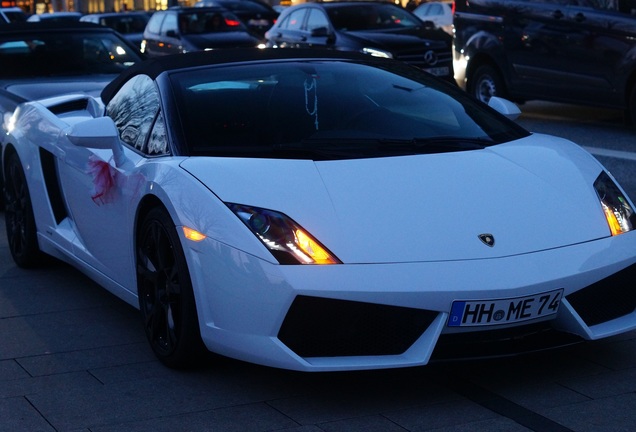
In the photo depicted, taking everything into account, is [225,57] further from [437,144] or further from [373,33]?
[373,33]

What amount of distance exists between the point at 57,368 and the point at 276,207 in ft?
4.15

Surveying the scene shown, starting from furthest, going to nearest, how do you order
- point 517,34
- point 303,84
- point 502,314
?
point 517,34, point 303,84, point 502,314

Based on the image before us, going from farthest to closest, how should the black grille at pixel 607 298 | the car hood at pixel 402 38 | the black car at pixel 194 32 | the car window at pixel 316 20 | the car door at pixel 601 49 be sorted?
the black car at pixel 194 32 < the car window at pixel 316 20 < the car hood at pixel 402 38 < the car door at pixel 601 49 < the black grille at pixel 607 298

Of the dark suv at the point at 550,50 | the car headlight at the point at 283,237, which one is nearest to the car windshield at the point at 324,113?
Answer: the car headlight at the point at 283,237

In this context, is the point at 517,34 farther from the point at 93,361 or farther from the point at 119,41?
the point at 93,361

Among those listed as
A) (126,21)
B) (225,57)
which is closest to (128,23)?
(126,21)

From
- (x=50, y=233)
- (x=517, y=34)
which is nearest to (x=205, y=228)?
(x=50, y=233)

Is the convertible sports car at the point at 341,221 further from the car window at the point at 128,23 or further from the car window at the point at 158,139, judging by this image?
the car window at the point at 128,23

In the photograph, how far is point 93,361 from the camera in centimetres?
511

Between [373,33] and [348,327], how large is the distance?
13.7 meters

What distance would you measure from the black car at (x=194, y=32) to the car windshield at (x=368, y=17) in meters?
4.16

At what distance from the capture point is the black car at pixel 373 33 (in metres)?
17.2

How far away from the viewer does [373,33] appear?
17641mm

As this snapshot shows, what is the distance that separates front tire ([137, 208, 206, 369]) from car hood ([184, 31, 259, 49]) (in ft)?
56.9
